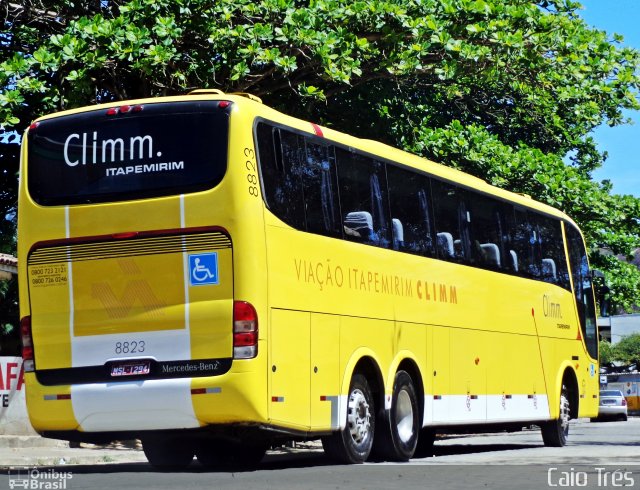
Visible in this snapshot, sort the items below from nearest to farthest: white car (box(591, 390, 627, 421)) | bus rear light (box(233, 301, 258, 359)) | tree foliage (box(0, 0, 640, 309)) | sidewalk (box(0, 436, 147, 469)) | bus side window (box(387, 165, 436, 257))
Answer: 1. bus rear light (box(233, 301, 258, 359))
2. bus side window (box(387, 165, 436, 257))
3. sidewalk (box(0, 436, 147, 469))
4. tree foliage (box(0, 0, 640, 309))
5. white car (box(591, 390, 627, 421))

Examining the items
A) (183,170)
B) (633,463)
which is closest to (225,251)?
(183,170)

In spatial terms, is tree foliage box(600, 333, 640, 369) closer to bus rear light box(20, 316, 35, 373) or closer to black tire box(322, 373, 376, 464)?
black tire box(322, 373, 376, 464)

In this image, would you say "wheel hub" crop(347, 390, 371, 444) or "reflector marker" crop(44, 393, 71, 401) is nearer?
"reflector marker" crop(44, 393, 71, 401)

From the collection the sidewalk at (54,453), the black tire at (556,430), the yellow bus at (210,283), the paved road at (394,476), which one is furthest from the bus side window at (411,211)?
→ the black tire at (556,430)

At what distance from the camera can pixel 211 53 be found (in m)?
19.4

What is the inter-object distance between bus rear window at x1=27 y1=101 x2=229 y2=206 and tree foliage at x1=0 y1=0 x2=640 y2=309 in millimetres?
4087

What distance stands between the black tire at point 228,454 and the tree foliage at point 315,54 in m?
5.33

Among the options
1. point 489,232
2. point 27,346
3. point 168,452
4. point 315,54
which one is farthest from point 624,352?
point 27,346

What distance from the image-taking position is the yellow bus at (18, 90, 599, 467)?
40.8 feet

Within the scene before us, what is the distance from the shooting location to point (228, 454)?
15.6 meters

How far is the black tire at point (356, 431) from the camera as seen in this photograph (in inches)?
550

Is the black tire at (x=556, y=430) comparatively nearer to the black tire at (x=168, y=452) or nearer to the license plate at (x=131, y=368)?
the black tire at (x=168, y=452)

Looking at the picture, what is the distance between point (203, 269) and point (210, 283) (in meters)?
0.16

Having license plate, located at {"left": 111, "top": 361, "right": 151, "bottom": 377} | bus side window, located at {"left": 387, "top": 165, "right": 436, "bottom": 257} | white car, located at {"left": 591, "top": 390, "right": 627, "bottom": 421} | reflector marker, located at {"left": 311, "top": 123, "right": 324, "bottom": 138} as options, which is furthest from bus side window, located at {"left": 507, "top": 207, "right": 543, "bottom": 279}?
white car, located at {"left": 591, "top": 390, "right": 627, "bottom": 421}
